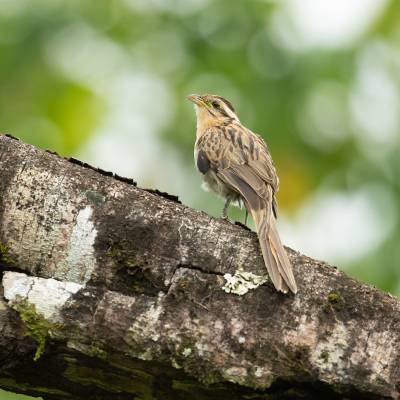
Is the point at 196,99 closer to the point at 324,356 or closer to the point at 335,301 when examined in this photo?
the point at 335,301

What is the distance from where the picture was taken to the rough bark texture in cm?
509

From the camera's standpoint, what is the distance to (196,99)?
963cm

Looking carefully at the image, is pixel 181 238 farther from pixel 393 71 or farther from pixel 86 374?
pixel 393 71

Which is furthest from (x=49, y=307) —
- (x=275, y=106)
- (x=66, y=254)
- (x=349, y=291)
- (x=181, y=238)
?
(x=275, y=106)

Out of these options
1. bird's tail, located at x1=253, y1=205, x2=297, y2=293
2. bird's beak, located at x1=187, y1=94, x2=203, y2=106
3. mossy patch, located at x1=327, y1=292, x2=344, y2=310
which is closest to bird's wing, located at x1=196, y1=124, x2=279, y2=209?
bird's beak, located at x1=187, y1=94, x2=203, y2=106

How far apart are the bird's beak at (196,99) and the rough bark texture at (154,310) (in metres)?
4.03

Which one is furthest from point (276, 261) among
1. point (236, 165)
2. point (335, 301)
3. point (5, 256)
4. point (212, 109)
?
point (212, 109)

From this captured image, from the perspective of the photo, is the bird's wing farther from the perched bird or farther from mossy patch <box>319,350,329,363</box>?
mossy patch <box>319,350,329,363</box>

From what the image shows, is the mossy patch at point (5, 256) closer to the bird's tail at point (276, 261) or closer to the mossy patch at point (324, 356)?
the bird's tail at point (276, 261)

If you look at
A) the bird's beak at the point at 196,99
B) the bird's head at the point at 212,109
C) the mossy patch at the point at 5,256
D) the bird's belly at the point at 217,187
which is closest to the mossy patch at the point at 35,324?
the mossy patch at the point at 5,256

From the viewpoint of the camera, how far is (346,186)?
10.7 m

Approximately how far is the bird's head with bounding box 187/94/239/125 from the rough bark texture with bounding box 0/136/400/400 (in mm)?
3799

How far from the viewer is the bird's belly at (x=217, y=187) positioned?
7934 millimetres

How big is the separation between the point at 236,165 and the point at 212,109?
1.76 meters
